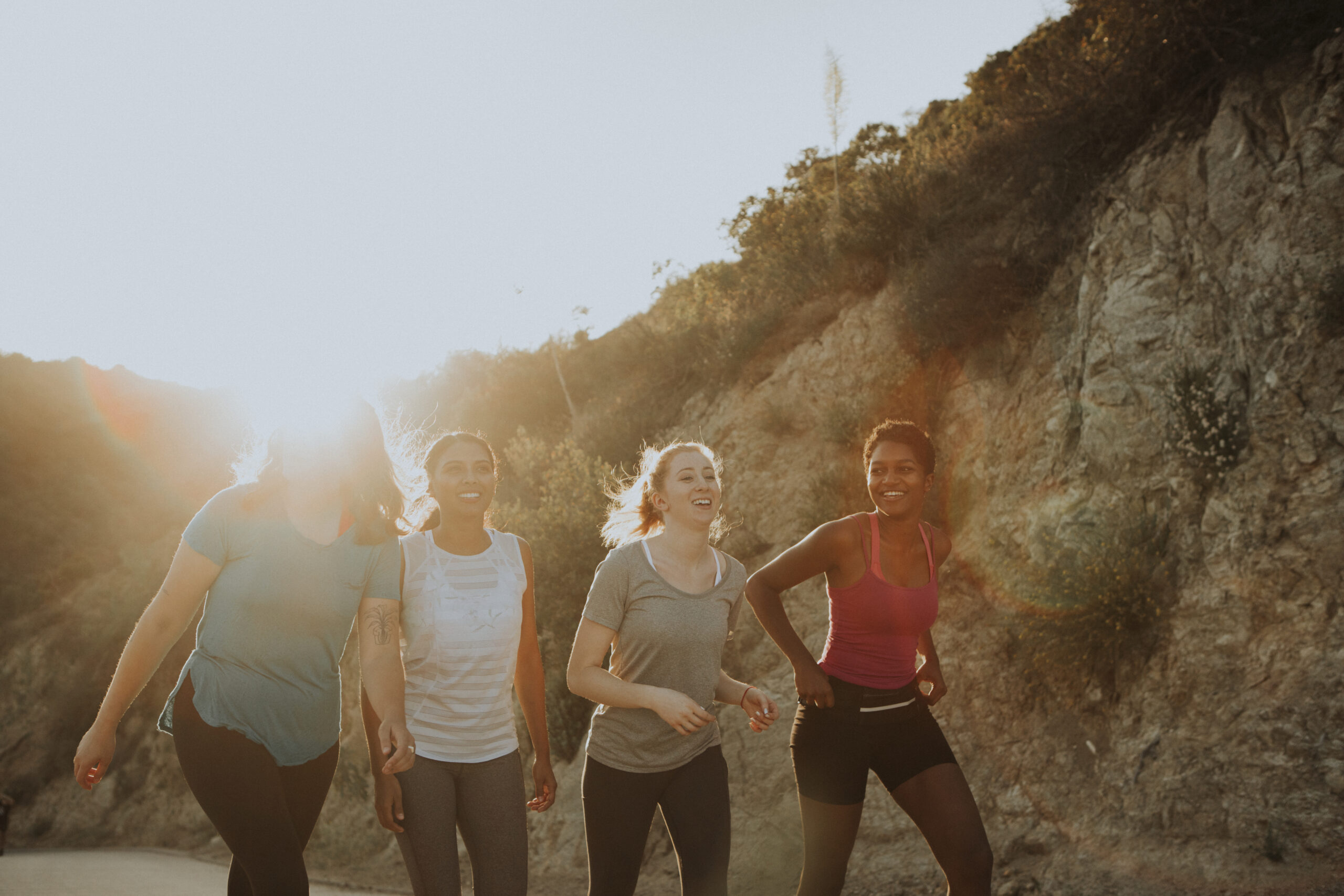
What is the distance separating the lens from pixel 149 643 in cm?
284

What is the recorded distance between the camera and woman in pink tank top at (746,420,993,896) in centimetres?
330

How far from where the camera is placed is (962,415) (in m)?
9.91

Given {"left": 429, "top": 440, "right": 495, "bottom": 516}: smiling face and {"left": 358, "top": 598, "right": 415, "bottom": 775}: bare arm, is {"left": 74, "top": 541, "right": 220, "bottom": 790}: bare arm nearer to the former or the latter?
{"left": 358, "top": 598, "right": 415, "bottom": 775}: bare arm

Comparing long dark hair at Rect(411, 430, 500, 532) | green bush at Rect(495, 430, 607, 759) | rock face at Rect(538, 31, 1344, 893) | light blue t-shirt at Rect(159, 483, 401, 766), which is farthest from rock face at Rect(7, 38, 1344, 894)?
light blue t-shirt at Rect(159, 483, 401, 766)

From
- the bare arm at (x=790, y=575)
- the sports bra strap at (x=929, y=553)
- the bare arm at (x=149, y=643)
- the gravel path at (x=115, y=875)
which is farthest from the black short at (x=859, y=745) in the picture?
the gravel path at (x=115, y=875)

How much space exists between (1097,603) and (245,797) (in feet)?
21.1

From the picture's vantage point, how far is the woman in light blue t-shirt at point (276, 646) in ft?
9.01

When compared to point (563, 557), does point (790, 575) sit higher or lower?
higher

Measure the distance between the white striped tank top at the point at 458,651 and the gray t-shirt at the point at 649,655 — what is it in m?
0.38

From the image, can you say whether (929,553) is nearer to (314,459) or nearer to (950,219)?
(314,459)

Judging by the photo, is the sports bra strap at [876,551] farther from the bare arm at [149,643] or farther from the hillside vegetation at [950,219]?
the hillside vegetation at [950,219]

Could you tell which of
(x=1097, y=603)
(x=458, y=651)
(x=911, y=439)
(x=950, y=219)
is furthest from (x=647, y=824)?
(x=950, y=219)

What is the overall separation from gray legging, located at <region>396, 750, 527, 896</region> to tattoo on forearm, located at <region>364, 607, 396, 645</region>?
0.48 metres

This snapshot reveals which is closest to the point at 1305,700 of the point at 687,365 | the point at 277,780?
the point at 277,780
